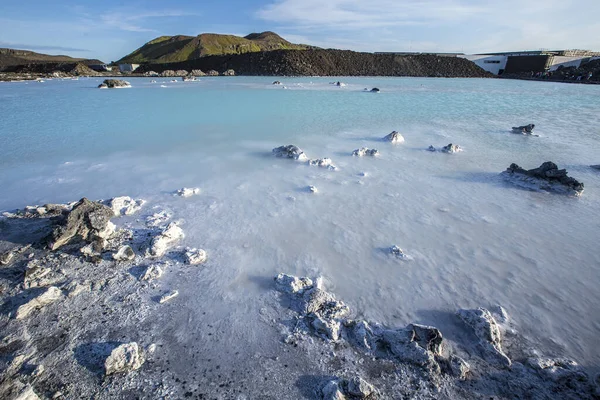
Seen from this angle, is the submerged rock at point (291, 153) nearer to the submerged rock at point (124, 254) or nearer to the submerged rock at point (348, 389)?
the submerged rock at point (124, 254)

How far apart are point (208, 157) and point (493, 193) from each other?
6.87m

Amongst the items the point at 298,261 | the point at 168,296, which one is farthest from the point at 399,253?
the point at 168,296

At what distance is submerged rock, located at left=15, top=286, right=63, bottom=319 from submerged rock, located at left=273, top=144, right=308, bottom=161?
5782 mm

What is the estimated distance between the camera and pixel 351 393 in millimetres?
2434

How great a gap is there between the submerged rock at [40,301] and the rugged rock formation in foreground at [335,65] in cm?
5580

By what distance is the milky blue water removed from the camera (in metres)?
3.53

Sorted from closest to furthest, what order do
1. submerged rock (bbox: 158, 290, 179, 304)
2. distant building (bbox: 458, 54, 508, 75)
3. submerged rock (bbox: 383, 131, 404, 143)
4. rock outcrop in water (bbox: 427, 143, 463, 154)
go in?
submerged rock (bbox: 158, 290, 179, 304)
rock outcrop in water (bbox: 427, 143, 463, 154)
submerged rock (bbox: 383, 131, 404, 143)
distant building (bbox: 458, 54, 508, 75)

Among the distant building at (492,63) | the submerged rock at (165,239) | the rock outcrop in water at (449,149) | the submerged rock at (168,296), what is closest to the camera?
the submerged rock at (168,296)

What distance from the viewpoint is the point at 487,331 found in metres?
2.96

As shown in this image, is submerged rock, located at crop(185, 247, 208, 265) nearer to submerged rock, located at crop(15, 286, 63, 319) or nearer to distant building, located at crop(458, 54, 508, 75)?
submerged rock, located at crop(15, 286, 63, 319)

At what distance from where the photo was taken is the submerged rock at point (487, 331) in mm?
2807

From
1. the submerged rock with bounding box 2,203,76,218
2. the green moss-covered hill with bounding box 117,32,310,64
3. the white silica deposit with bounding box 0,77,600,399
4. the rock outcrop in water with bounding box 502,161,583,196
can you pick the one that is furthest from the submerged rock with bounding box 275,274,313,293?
the green moss-covered hill with bounding box 117,32,310,64

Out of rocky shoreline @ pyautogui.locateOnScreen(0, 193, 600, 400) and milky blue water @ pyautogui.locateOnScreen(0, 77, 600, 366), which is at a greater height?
milky blue water @ pyautogui.locateOnScreen(0, 77, 600, 366)

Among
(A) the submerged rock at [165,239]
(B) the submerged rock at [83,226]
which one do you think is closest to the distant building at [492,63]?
(A) the submerged rock at [165,239]
